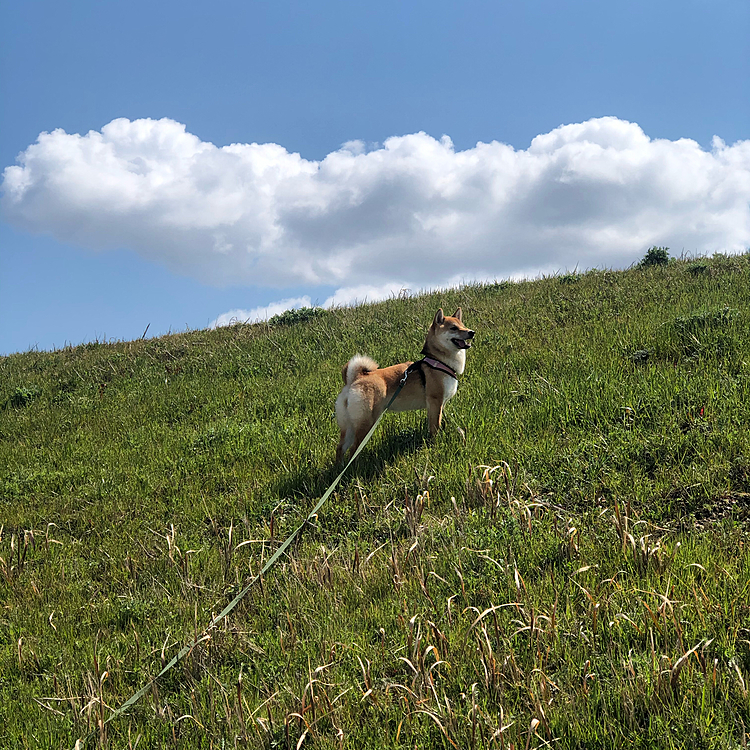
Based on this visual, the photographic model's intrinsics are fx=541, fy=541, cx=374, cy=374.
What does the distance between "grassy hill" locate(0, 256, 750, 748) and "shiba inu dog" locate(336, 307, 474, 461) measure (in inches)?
16.5

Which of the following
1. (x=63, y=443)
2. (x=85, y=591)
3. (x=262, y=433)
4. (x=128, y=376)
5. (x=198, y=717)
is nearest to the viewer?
(x=198, y=717)

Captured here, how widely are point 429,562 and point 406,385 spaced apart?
3.18 meters

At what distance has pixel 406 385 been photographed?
7379 millimetres

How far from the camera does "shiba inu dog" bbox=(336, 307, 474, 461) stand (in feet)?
23.2

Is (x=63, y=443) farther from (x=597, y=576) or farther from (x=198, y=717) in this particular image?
(x=597, y=576)

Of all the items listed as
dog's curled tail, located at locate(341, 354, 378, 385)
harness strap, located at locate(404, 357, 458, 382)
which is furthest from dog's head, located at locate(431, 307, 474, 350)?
dog's curled tail, located at locate(341, 354, 378, 385)

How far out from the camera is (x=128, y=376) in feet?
50.6

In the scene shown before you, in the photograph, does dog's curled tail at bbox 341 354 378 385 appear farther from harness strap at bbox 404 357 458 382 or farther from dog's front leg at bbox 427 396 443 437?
dog's front leg at bbox 427 396 443 437

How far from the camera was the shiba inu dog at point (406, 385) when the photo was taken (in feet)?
23.2

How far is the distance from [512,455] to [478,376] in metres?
2.76

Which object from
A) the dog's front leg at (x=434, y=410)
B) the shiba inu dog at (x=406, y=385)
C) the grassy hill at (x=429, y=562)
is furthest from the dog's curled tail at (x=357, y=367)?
the grassy hill at (x=429, y=562)

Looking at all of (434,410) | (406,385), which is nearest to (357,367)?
(406,385)

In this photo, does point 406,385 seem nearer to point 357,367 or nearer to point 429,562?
point 357,367

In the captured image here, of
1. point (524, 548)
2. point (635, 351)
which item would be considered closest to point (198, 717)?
point (524, 548)
